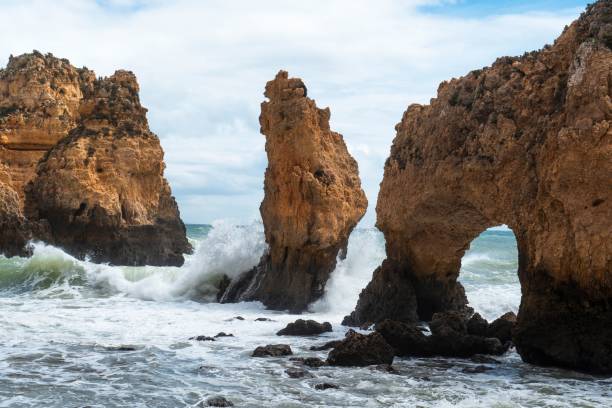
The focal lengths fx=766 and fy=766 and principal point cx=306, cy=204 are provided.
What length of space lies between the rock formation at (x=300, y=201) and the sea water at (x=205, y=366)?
64 centimetres

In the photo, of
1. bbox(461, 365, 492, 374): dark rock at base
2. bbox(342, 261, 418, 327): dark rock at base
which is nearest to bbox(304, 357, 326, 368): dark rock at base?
bbox(461, 365, 492, 374): dark rock at base

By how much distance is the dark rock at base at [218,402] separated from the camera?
772 cm

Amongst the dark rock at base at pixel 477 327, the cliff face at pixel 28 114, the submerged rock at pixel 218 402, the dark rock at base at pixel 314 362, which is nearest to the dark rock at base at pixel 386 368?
the dark rock at base at pixel 314 362

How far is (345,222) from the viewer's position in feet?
61.5

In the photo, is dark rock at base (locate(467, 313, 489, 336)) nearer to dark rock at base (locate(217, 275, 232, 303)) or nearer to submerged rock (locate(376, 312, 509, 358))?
submerged rock (locate(376, 312, 509, 358))

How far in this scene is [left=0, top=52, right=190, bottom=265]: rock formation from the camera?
3067 cm

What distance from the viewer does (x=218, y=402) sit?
777 centimetres

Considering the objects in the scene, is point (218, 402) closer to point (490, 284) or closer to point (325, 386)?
point (325, 386)

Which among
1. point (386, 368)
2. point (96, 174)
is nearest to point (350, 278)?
point (386, 368)

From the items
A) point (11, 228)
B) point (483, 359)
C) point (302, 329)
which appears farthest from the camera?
point (11, 228)

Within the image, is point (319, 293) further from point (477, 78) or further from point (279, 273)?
point (477, 78)

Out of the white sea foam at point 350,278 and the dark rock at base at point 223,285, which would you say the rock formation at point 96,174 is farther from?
the white sea foam at point 350,278

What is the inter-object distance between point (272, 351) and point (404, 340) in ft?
6.16

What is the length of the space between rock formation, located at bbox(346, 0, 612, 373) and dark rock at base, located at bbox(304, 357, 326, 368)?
2705mm
